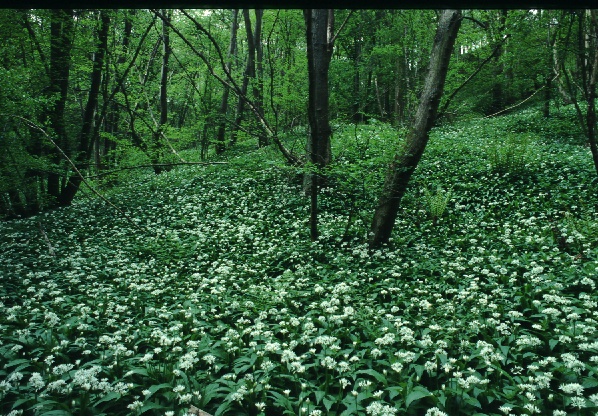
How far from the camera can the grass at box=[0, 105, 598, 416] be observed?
320 centimetres

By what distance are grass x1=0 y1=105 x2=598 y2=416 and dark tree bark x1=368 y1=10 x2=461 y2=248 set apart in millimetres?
385

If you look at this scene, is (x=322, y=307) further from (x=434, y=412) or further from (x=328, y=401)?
(x=434, y=412)

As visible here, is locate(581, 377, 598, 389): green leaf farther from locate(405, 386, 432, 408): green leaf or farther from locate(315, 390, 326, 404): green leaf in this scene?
locate(315, 390, 326, 404): green leaf

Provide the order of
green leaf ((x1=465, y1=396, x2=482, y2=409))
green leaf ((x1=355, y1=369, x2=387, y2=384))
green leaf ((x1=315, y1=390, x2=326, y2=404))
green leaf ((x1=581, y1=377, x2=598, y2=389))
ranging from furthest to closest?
Answer: green leaf ((x1=355, y1=369, x2=387, y2=384)) < green leaf ((x1=315, y1=390, x2=326, y2=404)) < green leaf ((x1=581, y1=377, x2=598, y2=389)) < green leaf ((x1=465, y1=396, x2=482, y2=409))

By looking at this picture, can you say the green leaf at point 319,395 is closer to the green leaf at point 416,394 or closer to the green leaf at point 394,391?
the green leaf at point 394,391

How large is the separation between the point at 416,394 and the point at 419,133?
4.38 meters

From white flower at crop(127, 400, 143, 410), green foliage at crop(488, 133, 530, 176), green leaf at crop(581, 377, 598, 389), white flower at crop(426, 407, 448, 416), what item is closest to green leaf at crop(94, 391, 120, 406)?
white flower at crop(127, 400, 143, 410)

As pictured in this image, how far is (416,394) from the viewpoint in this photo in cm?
305

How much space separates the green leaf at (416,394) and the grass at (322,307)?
0.8 inches

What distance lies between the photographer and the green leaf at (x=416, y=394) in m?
2.98

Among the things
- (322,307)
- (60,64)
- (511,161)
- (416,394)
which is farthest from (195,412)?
(60,64)
